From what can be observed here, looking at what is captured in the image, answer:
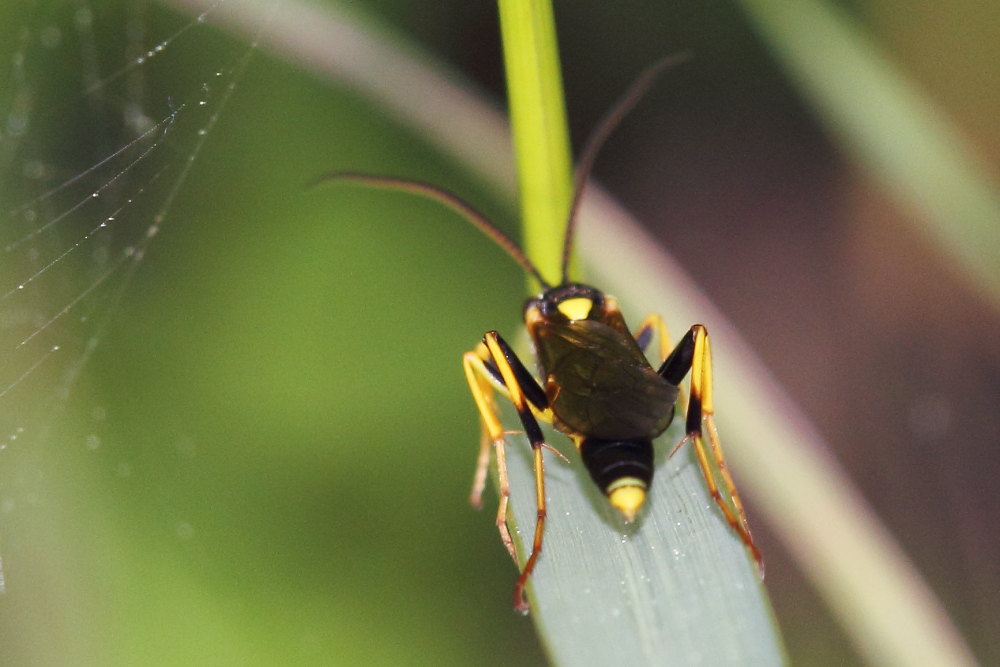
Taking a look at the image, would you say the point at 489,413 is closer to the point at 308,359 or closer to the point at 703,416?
the point at 703,416

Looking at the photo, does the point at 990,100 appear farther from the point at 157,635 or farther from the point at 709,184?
the point at 157,635

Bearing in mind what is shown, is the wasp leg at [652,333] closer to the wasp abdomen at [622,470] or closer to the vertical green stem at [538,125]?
the vertical green stem at [538,125]

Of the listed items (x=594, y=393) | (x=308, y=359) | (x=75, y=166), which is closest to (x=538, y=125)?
(x=594, y=393)

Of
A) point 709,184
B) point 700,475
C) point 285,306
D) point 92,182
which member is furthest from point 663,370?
point 709,184

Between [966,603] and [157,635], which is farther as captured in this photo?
[966,603]

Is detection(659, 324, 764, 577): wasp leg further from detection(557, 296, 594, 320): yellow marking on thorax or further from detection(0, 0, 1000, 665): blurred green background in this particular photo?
detection(0, 0, 1000, 665): blurred green background
